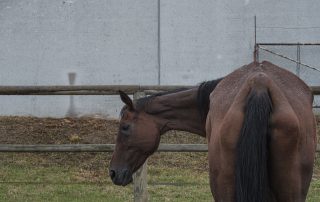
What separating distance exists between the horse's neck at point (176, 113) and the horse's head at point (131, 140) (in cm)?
8

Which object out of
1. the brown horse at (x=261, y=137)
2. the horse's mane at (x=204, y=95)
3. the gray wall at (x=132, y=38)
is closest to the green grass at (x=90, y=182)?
the horse's mane at (x=204, y=95)

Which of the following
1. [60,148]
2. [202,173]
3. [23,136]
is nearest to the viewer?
[60,148]

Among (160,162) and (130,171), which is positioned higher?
(130,171)

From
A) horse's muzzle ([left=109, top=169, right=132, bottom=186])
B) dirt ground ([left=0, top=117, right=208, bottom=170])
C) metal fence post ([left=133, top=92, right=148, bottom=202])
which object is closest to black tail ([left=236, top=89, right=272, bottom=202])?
horse's muzzle ([left=109, top=169, right=132, bottom=186])

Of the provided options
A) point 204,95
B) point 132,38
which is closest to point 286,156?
point 204,95

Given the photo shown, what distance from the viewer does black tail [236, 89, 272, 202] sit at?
355 centimetres

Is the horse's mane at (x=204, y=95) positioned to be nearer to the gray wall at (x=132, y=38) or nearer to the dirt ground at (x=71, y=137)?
the dirt ground at (x=71, y=137)

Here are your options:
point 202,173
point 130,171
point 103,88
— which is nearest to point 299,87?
point 130,171

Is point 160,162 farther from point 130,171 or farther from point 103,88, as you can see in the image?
point 130,171

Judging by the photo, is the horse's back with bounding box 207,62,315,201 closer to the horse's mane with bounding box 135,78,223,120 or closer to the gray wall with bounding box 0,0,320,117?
the horse's mane with bounding box 135,78,223,120

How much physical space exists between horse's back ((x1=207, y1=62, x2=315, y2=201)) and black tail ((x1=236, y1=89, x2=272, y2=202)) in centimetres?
3

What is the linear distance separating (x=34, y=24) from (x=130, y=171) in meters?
8.81

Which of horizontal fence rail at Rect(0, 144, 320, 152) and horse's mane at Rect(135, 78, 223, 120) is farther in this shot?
horizontal fence rail at Rect(0, 144, 320, 152)

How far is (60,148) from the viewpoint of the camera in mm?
7328
